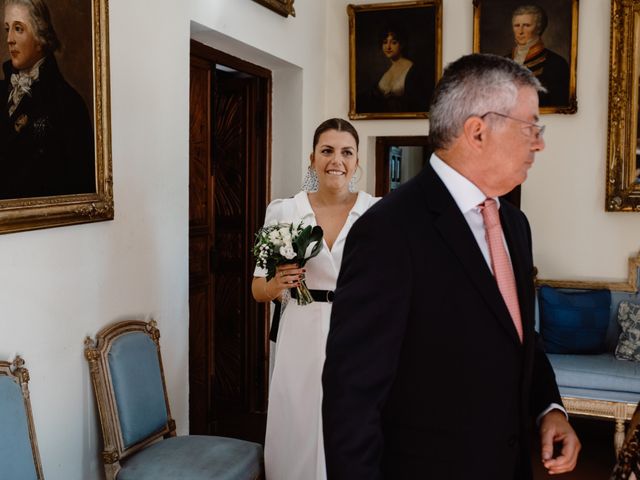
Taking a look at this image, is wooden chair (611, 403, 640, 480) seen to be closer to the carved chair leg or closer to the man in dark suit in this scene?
the man in dark suit

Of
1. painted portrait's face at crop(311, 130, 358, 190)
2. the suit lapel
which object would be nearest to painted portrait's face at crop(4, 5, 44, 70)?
painted portrait's face at crop(311, 130, 358, 190)

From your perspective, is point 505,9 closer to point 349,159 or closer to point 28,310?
point 349,159

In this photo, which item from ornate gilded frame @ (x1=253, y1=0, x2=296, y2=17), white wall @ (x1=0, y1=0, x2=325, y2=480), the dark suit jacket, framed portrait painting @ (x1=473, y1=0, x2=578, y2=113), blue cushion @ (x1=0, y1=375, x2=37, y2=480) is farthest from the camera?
framed portrait painting @ (x1=473, y1=0, x2=578, y2=113)

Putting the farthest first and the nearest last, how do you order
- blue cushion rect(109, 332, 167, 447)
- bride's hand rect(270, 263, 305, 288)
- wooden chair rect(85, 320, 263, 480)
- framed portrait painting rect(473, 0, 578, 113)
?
framed portrait painting rect(473, 0, 578, 113) → bride's hand rect(270, 263, 305, 288) → blue cushion rect(109, 332, 167, 447) → wooden chair rect(85, 320, 263, 480)

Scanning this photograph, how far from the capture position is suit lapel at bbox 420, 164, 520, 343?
161 cm

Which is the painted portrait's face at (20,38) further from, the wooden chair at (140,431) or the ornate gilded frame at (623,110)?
the ornate gilded frame at (623,110)

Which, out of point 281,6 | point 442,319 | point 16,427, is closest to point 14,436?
point 16,427

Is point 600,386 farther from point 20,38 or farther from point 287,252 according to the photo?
point 20,38

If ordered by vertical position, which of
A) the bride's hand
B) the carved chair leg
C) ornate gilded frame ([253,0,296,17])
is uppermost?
ornate gilded frame ([253,0,296,17])

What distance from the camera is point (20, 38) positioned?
2.49 m

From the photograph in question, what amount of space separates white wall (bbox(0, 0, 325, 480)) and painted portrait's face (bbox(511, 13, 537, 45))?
216cm

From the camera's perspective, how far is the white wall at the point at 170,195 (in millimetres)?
2734

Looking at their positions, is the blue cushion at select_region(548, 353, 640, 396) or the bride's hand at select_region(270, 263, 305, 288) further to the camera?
the blue cushion at select_region(548, 353, 640, 396)

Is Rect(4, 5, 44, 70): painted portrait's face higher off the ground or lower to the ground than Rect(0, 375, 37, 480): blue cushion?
higher
